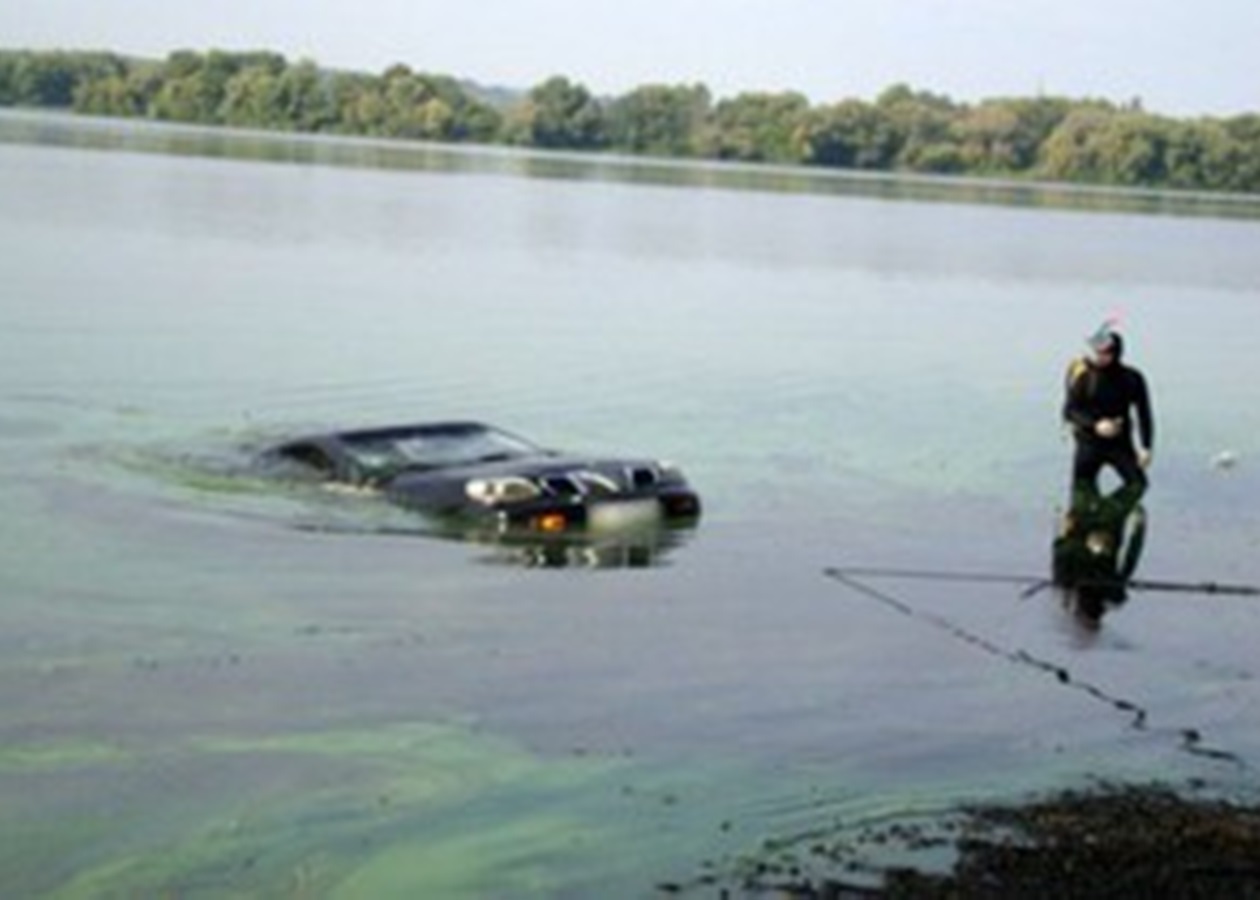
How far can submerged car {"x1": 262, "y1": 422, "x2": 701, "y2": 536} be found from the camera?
17.1 m

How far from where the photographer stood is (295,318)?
3603cm

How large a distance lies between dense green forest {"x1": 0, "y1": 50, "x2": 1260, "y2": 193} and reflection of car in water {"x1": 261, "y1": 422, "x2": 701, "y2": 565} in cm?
13058

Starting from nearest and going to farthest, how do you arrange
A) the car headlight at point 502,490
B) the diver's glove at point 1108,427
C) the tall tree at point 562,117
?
the car headlight at point 502,490
the diver's glove at point 1108,427
the tall tree at point 562,117

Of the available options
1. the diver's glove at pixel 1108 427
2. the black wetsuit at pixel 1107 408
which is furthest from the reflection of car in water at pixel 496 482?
the diver's glove at pixel 1108 427

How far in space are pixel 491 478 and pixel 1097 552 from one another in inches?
208

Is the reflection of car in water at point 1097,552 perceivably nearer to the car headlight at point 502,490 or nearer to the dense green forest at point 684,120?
the car headlight at point 502,490

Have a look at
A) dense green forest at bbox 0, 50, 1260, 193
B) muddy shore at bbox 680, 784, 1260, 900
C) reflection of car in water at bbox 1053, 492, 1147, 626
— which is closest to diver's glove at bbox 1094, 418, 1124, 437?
reflection of car in water at bbox 1053, 492, 1147, 626

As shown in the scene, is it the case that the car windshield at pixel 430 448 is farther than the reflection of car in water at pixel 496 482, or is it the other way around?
the car windshield at pixel 430 448

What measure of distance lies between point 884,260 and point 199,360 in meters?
41.1

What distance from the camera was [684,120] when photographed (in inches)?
6747

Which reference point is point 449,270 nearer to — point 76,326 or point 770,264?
point 770,264

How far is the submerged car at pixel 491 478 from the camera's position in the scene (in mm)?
17141

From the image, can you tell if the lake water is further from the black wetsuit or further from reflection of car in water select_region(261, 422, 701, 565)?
the black wetsuit

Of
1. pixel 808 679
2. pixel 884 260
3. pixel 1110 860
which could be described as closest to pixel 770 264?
pixel 884 260
